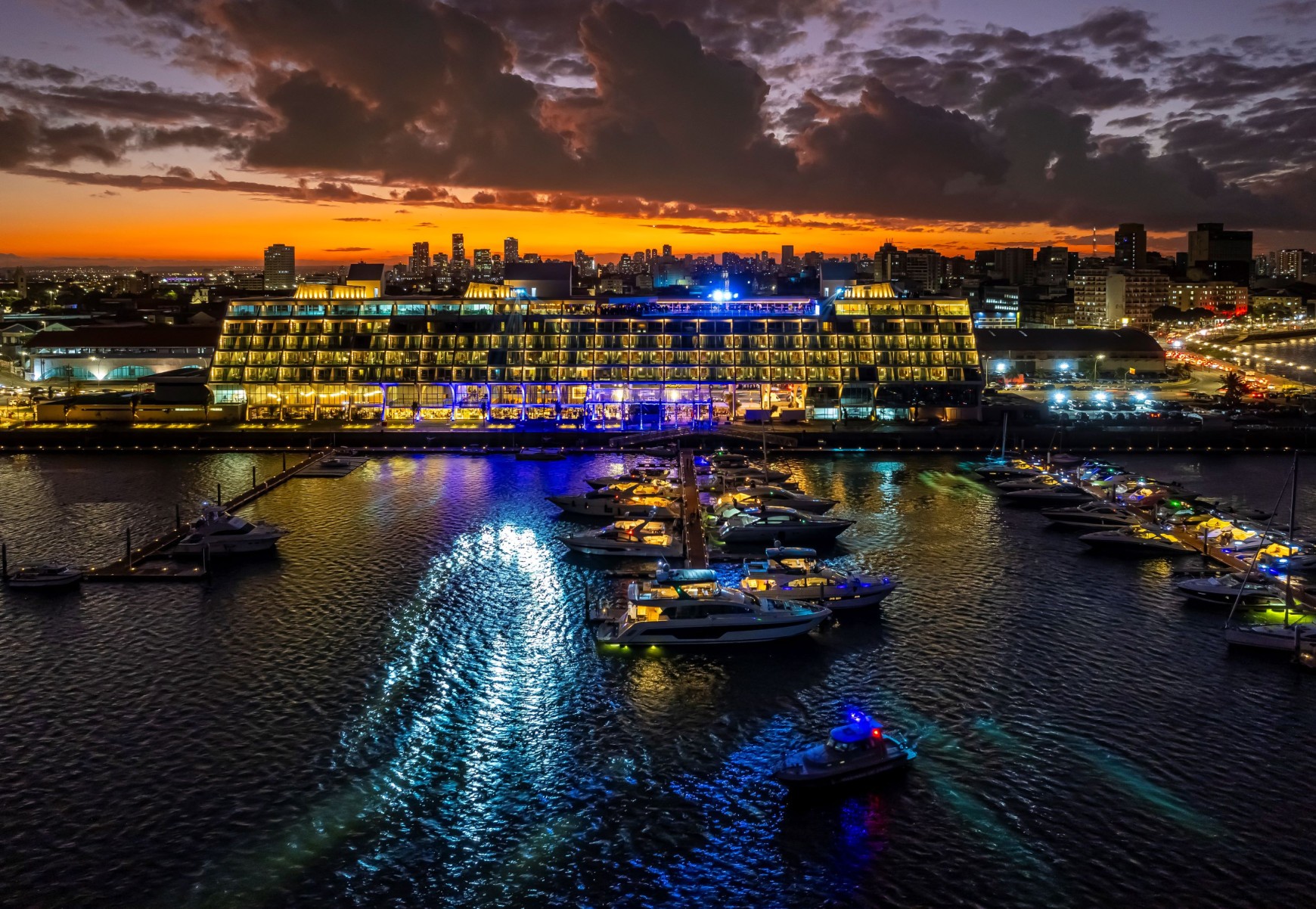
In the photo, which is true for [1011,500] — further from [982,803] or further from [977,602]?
[982,803]

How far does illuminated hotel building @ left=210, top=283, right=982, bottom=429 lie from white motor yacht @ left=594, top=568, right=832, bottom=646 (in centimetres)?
4529

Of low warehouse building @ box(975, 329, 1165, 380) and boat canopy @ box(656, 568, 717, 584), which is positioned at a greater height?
low warehouse building @ box(975, 329, 1165, 380)

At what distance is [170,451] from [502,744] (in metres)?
54.6

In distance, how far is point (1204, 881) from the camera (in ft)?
70.0

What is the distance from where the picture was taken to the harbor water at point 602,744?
2167cm

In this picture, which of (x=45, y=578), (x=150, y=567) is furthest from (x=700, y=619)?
(x=45, y=578)

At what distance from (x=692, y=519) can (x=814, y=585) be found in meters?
14.6

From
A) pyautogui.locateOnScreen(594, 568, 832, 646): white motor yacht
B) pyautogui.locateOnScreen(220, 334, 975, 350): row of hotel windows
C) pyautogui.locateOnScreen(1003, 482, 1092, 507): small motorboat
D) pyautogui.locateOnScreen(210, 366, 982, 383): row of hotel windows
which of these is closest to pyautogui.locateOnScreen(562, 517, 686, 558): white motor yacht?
pyautogui.locateOnScreen(594, 568, 832, 646): white motor yacht

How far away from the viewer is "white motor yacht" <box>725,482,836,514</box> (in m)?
51.0

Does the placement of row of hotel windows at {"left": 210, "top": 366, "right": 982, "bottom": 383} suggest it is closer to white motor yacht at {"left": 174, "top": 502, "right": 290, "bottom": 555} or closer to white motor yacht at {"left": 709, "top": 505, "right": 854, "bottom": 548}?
white motor yacht at {"left": 709, "top": 505, "right": 854, "bottom": 548}

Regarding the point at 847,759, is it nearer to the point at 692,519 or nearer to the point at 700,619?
the point at 700,619

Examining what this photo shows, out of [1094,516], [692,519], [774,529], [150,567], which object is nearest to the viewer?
[150,567]

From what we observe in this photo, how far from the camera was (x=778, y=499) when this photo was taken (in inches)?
2044

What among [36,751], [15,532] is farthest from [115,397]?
[36,751]
